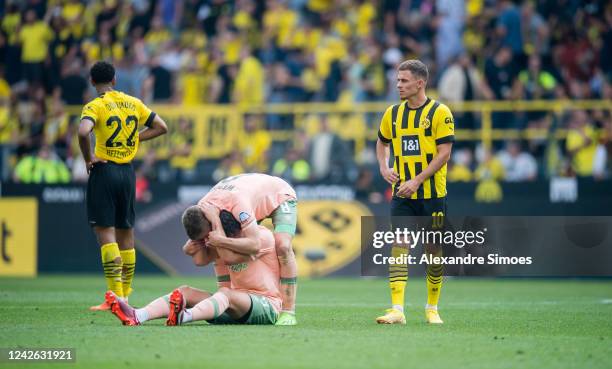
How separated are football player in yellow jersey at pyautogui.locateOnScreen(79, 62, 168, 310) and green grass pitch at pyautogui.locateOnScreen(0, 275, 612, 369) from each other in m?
0.64

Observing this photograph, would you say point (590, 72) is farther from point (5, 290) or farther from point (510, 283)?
point (5, 290)

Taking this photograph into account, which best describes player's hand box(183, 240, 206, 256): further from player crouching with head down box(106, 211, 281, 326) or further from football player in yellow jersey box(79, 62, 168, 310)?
football player in yellow jersey box(79, 62, 168, 310)

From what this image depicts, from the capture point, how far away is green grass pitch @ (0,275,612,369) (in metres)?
7.30

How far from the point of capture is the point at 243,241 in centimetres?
895

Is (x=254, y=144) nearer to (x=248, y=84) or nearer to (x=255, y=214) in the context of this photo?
(x=248, y=84)

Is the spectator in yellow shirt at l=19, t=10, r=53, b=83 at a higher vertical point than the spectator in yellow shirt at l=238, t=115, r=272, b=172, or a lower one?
higher

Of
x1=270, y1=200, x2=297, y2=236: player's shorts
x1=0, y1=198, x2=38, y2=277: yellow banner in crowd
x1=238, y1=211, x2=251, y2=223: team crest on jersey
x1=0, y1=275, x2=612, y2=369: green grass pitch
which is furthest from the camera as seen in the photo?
x1=0, y1=198, x2=38, y2=277: yellow banner in crowd

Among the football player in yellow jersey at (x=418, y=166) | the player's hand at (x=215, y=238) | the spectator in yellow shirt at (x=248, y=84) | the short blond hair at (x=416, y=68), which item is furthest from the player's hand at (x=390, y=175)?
the spectator in yellow shirt at (x=248, y=84)

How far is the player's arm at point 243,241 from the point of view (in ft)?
29.1

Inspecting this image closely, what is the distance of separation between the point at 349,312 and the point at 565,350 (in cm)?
379

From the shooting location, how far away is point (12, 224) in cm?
1880

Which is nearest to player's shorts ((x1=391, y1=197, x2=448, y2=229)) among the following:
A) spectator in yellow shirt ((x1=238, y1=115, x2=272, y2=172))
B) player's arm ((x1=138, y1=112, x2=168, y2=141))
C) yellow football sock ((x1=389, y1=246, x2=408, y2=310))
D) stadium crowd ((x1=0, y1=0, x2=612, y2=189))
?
yellow football sock ((x1=389, y1=246, x2=408, y2=310))

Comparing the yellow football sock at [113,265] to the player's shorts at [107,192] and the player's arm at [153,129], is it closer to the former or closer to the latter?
the player's shorts at [107,192]

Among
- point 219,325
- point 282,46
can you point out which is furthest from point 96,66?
point 282,46
